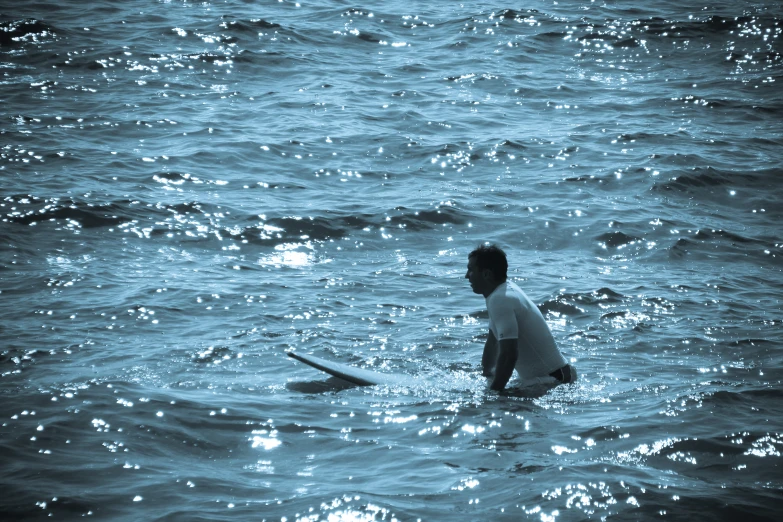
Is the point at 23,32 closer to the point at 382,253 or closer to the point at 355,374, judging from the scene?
the point at 382,253

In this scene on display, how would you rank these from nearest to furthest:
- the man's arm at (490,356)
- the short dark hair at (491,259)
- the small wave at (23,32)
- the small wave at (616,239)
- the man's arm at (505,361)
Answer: the man's arm at (505,361) < the short dark hair at (491,259) < the man's arm at (490,356) < the small wave at (616,239) < the small wave at (23,32)

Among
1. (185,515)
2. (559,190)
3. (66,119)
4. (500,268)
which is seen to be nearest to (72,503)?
(185,515)

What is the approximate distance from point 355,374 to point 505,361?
1.35 m

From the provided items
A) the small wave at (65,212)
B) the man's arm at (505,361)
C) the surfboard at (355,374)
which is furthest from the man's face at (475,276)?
the small wave at (65,212)

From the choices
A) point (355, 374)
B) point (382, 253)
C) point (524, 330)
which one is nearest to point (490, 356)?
point (524, 330)

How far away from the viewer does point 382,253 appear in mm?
11594

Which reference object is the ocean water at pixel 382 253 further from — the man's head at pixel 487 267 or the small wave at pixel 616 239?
the man's head at pixel 487 267

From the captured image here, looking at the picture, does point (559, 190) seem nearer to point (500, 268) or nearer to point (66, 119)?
point (500, 268)

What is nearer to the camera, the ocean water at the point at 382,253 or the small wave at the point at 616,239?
the ocean water at the point at 382,253

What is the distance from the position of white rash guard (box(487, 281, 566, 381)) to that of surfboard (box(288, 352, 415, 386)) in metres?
0.98

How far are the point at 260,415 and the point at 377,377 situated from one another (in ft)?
4.10

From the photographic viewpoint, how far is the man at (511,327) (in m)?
6.86

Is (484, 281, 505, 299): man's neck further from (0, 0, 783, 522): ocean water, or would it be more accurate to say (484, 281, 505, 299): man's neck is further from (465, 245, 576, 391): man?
(0, 0, 783, 522): ocean water

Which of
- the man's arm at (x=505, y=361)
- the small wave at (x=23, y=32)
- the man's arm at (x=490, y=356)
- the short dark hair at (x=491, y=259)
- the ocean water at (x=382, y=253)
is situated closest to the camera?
the ocean water at (x=382, y=253)
